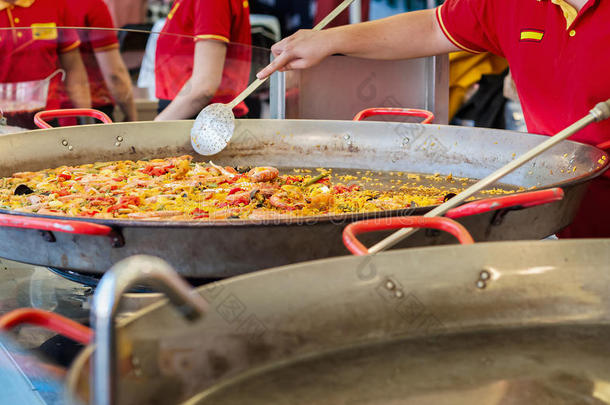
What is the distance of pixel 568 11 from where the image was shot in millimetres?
1625

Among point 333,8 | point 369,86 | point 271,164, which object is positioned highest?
point 333,8

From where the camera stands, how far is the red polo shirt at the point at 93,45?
256 cm

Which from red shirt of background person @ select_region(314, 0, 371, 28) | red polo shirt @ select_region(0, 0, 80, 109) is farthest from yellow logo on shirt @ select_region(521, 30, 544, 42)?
red shirt of background person @ select_region(314, 0, 371, 28)

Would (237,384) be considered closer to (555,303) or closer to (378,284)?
(378,284)

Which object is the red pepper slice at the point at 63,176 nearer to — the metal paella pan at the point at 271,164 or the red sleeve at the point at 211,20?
the metal paella pan at the point at 271,164


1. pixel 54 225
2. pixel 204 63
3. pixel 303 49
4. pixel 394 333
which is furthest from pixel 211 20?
pixel 394 333

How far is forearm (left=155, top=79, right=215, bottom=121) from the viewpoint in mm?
2566

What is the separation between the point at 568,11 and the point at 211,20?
1.45 meters

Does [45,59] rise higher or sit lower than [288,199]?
higher

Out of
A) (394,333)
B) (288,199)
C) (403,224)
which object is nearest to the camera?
(394,333)

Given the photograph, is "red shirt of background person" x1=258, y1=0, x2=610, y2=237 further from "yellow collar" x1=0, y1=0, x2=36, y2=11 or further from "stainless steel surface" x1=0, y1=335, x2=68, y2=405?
"yellow collar" x1=0, y1=0, x2=36, y2=11

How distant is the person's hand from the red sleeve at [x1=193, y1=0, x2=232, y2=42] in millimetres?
719

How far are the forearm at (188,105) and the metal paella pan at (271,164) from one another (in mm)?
464

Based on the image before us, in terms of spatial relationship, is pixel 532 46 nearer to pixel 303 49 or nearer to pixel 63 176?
pixel 303 49
